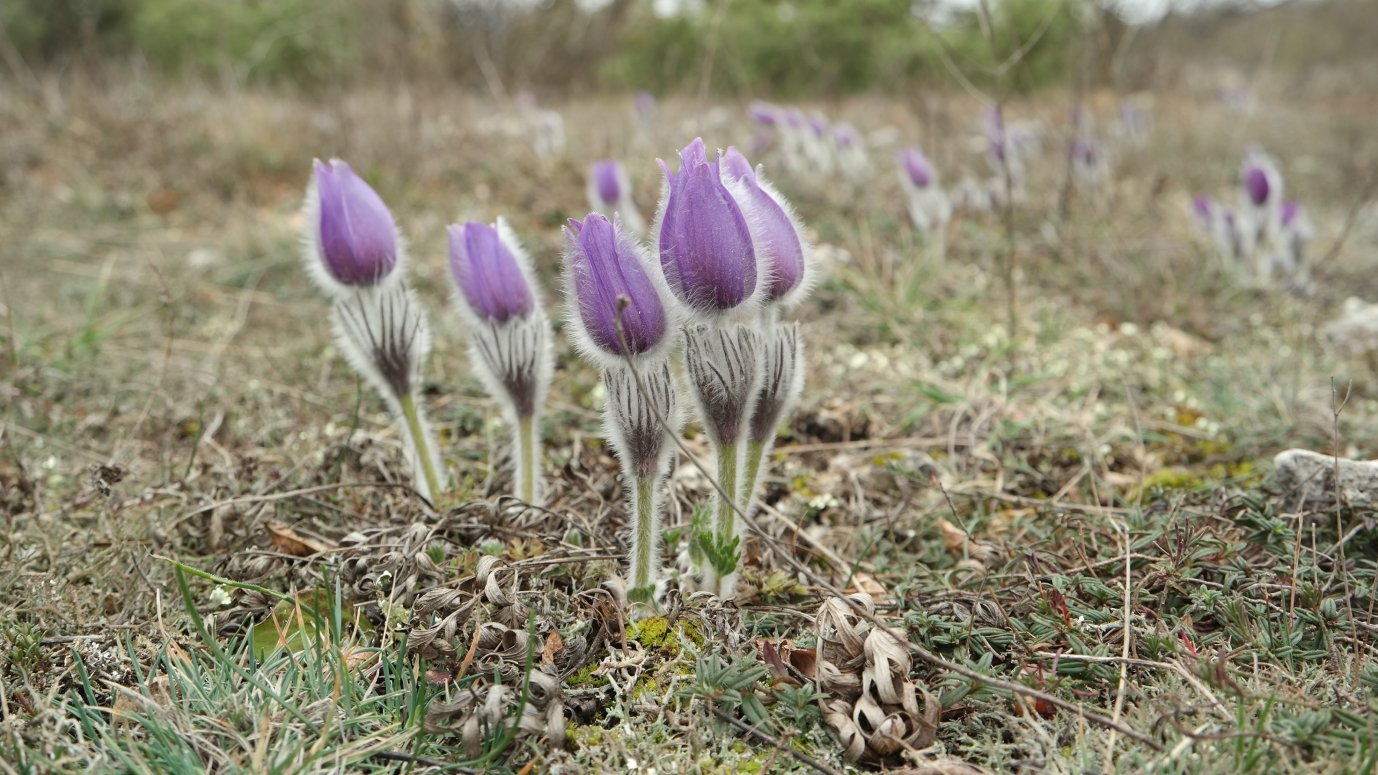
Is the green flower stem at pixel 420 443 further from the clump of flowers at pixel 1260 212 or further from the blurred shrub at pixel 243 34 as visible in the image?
the blurred shrub at pixel 243 34

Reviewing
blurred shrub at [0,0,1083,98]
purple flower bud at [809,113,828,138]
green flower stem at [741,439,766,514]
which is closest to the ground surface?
green flower stem at [741,439,766,514]

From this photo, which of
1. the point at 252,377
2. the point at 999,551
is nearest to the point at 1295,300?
the point at 999,551

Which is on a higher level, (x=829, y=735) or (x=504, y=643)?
(x=504, y=643)

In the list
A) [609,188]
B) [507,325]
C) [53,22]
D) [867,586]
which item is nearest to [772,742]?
[867,586]

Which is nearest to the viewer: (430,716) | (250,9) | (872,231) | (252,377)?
(430,716)

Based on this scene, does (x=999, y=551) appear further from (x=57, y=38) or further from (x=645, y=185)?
(x=57, y=38)

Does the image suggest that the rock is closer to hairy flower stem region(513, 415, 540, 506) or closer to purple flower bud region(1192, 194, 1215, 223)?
hairy flower stem region(513, 415, 540, 506)
